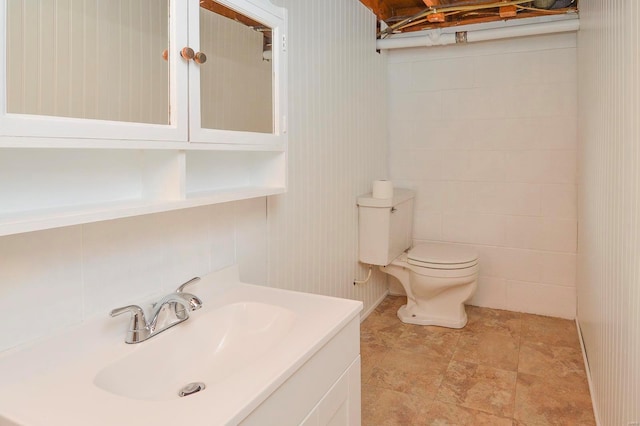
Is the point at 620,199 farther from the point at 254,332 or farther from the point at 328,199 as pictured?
the point at 328,199

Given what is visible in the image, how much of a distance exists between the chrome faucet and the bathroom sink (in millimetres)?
29

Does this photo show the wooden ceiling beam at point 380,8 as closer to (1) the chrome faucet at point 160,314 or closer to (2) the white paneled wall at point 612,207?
(2) the white paneled wall at point 612,207

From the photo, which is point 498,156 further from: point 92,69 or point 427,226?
point 92,69

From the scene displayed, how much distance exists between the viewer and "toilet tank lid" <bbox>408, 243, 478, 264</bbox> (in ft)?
9.46

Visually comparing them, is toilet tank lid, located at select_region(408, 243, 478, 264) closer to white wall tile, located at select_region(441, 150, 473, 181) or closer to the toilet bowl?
the toilet bowl

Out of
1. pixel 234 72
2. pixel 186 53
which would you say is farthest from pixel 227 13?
pixel 186 53

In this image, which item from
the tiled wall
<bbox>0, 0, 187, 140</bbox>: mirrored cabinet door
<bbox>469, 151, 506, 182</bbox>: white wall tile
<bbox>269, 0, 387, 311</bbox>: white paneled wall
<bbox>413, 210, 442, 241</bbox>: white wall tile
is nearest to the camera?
<bbox>0, 0, 187, 140</bbox>: mirrored cabinet door

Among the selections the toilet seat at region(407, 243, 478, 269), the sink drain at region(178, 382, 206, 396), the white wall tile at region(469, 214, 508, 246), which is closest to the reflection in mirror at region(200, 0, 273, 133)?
the sink drain at region(178, 382, 206, 396)

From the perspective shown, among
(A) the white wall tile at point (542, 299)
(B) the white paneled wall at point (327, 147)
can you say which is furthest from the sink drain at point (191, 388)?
(A) the white wall tile at point (542, 299)

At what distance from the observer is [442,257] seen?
293 centimetres

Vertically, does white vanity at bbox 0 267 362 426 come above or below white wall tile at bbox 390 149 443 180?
below

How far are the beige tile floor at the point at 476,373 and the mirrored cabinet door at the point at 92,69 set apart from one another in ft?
5.20

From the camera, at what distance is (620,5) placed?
1433mm

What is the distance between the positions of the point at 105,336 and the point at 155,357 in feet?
0.48
